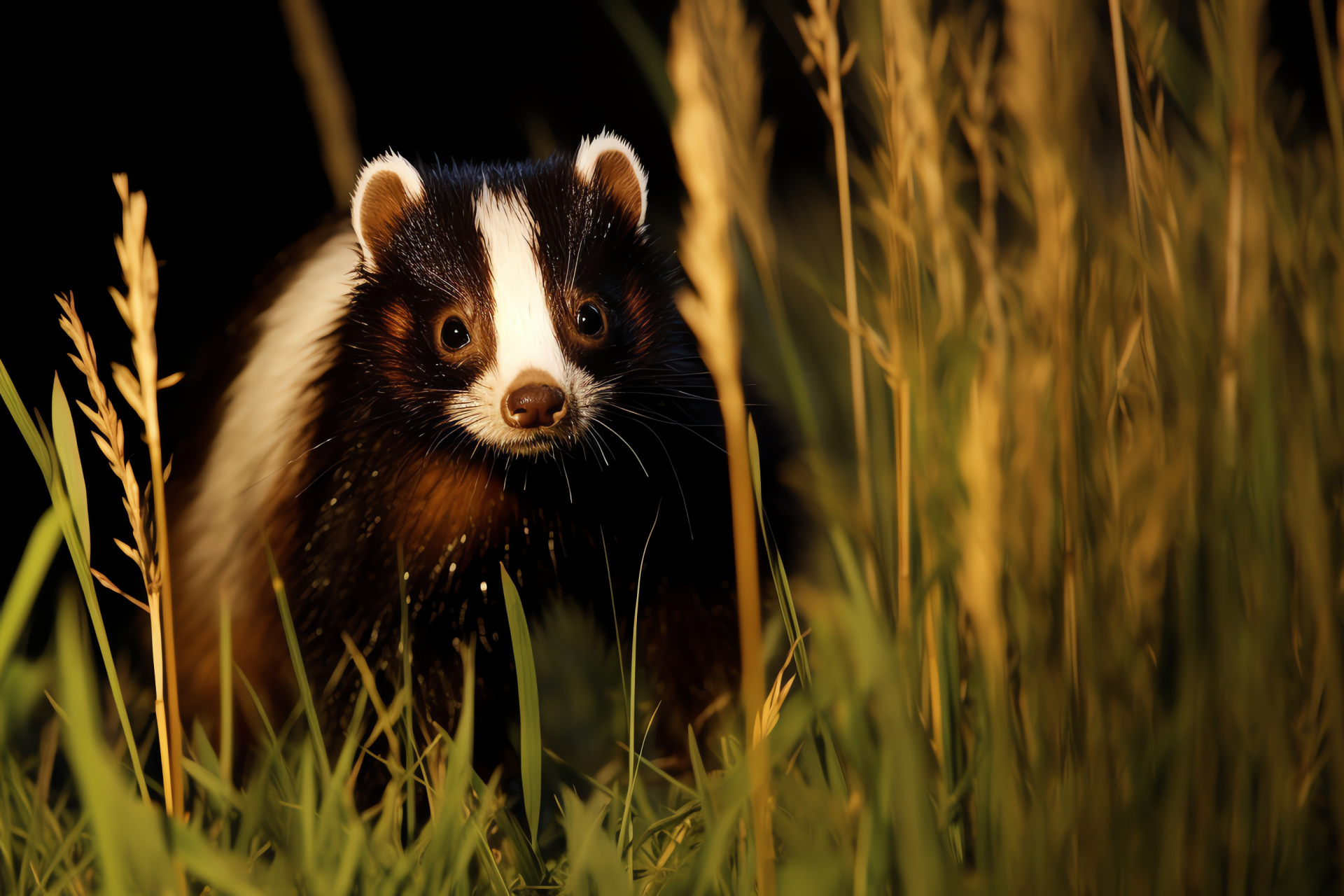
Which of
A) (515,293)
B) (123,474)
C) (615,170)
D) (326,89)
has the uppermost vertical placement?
(326,89)

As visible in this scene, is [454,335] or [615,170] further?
[615,170]

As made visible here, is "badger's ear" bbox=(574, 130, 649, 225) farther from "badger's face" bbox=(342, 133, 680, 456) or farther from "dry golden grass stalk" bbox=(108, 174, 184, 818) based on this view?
"dry golden grass stalk" bbox=(108, 174, 184, 818)

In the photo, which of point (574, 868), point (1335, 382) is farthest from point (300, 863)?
point (1335, 382)

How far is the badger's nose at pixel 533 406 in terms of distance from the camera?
5.08 ft

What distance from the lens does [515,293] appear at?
1784 millimetres

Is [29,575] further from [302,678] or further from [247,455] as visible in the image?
[247,455]

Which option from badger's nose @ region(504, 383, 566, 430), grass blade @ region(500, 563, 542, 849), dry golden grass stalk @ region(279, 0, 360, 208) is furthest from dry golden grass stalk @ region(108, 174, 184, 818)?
dry golden grass stalk @ region(279, 0, 360, 208)

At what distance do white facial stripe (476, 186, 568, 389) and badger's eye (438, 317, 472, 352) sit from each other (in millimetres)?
80

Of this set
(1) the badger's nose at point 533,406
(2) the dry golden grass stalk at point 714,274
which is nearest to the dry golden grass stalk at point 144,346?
(2) the dry golden grass stalk at point 714,274

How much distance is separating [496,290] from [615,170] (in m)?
0.38

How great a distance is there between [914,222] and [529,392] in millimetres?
777

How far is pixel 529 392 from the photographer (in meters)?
1.56

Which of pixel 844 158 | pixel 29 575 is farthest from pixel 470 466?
pixel 29 575

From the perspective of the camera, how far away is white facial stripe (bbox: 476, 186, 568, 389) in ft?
5.64
